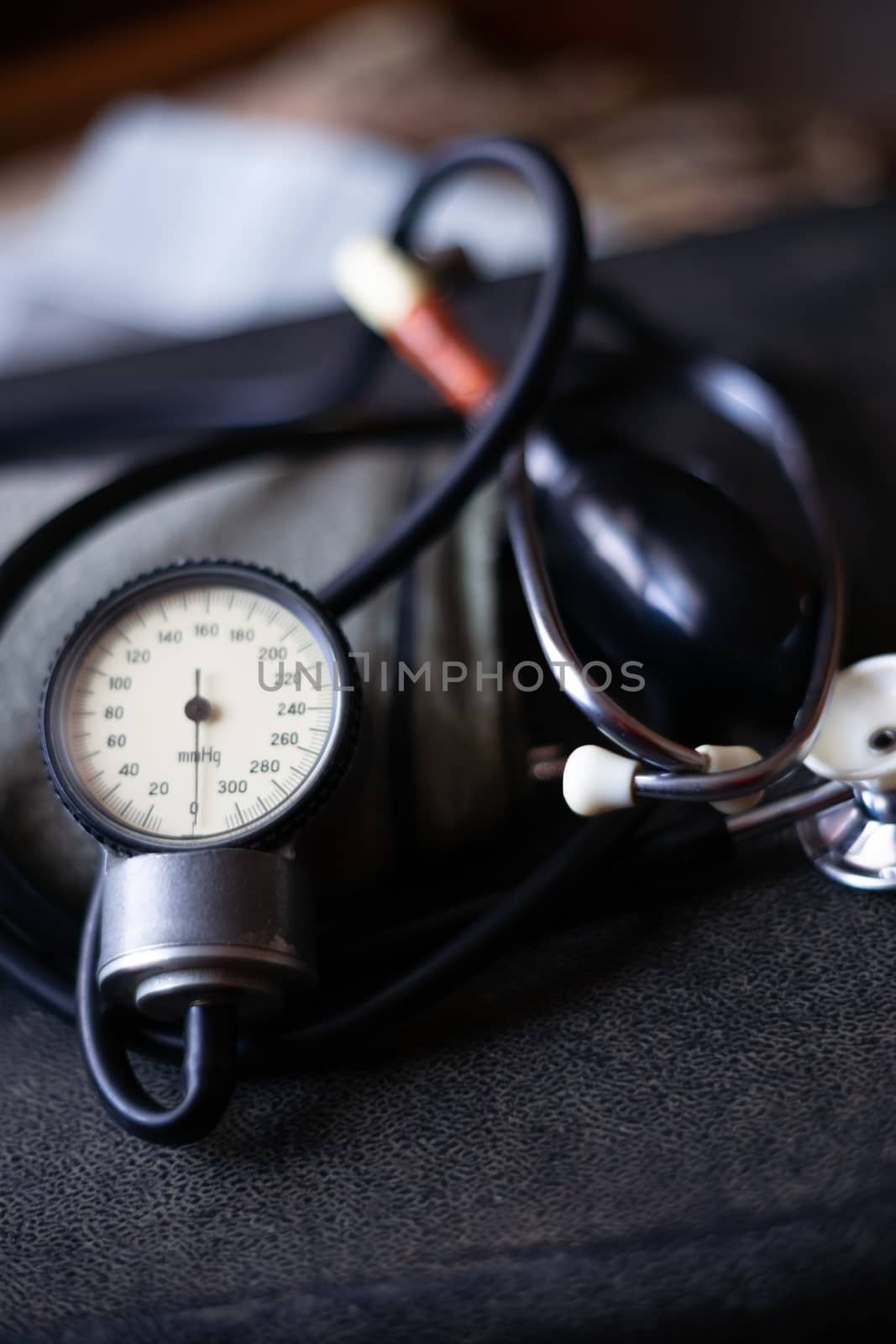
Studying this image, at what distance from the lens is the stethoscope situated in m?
0.39

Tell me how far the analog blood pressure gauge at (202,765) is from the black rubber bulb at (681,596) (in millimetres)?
114

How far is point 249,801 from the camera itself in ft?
1.38

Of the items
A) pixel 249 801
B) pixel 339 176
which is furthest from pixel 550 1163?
pixel 339 176

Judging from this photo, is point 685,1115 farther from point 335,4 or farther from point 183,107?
point 335,4

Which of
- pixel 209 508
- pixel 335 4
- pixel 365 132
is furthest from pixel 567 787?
pixel 335 4

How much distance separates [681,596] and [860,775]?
96 millimetres

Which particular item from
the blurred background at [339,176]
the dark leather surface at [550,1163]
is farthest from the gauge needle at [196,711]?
the blurred background at [339,176]

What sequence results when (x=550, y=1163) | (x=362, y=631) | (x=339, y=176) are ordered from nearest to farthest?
(x=550, y=1163)
(x=362, y=631)
(x=339, y=176)

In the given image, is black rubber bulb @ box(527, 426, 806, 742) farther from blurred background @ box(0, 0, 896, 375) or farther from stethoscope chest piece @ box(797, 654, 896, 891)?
blurred background @ box(0, 0, 896, 375)

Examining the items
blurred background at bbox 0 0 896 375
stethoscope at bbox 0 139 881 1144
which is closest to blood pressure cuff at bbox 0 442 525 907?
stethoscope at bbox 0 139 881 1144

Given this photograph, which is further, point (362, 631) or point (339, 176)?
point (339, 176)

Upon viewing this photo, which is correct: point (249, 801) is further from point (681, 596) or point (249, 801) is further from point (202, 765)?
point (681, 596)

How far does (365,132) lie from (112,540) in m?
0.69

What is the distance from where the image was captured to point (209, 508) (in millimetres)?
601
